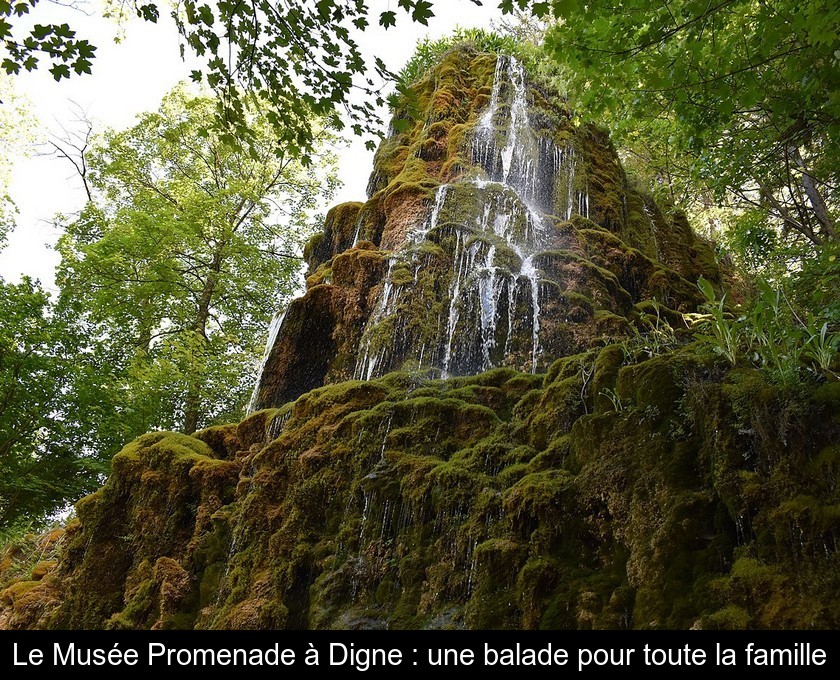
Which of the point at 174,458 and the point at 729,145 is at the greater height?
the point at 729,145

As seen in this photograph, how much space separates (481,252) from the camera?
29.6ft

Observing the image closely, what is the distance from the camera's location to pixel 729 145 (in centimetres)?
665

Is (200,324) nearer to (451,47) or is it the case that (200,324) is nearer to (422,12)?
(451,47)

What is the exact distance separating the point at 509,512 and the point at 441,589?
2.38ft

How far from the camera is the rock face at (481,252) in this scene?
8.19 metres

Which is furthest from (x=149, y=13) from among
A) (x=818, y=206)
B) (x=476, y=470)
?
(x=818, y=206)

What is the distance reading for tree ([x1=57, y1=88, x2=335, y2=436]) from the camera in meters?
13.0

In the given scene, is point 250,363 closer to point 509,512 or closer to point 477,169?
point 477,169

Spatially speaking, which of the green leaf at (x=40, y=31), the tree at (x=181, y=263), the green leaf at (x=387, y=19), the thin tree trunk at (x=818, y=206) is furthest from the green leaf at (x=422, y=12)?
the tree at (x=181, y=263)
